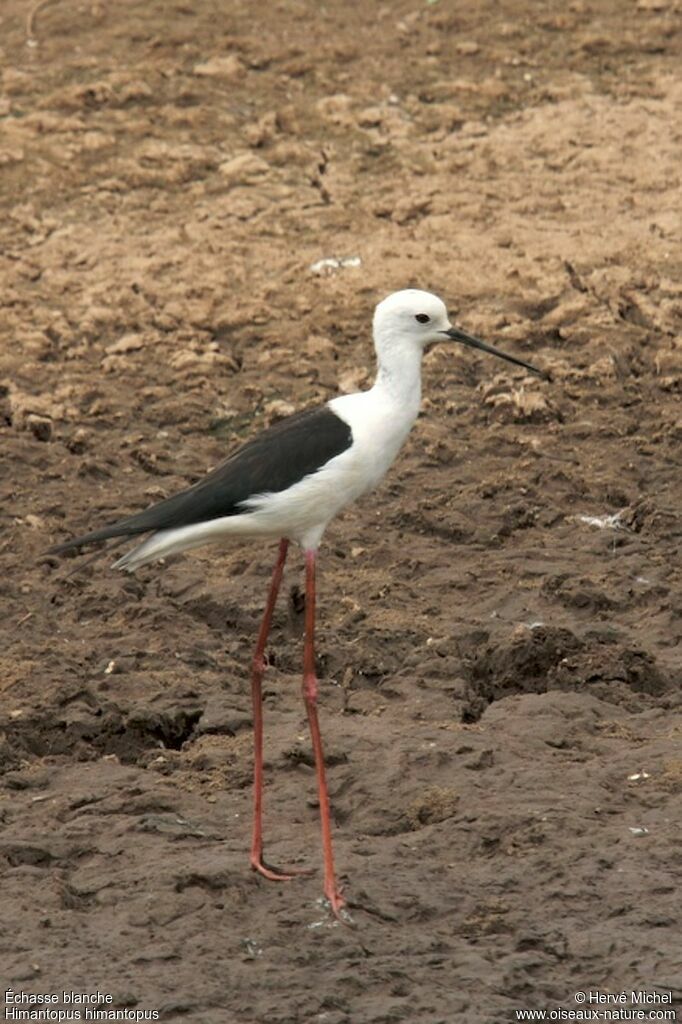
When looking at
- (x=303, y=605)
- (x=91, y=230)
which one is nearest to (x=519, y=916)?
(x=303, y=605)

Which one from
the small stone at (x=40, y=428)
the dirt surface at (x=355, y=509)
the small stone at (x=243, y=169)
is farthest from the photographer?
the small stone at (x=243, y=169)

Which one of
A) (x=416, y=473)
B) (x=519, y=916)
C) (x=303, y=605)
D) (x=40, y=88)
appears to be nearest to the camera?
(x=519, y=916)

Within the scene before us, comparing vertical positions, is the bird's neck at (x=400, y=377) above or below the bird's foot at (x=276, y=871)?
above

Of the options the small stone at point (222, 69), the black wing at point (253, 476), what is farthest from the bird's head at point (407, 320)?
the small stone at point (222, 69)

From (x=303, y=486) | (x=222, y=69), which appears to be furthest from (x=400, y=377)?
(x=222, y=69)

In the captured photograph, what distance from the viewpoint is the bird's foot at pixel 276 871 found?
5.04 m

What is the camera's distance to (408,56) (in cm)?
973

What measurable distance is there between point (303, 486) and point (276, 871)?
102 centimetres

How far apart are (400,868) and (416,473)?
253cm

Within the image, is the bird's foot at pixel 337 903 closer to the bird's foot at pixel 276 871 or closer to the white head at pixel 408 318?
the bird's foot at pixel 276 871

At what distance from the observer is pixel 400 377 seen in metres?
5.43

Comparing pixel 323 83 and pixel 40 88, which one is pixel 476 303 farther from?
pixel 40 88

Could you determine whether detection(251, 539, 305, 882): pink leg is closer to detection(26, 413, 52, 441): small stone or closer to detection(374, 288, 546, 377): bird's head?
detection(374, 288, 546, 377): bird's head

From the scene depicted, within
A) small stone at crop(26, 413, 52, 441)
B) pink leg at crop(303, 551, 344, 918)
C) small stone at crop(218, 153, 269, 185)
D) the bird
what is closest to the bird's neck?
the bird
